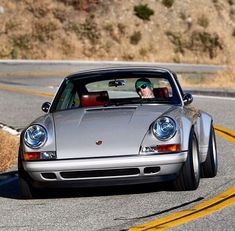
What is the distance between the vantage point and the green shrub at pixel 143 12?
207 feet

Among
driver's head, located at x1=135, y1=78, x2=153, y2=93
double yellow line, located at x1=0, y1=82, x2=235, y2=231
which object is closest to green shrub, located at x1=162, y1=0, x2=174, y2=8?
driver's head, located at x1=135, y1=78, x2=153, y2=93

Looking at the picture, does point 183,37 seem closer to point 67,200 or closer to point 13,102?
point 13,102

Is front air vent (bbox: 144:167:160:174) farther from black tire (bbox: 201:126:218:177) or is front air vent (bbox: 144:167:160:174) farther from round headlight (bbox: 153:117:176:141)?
black tire (bbox: 201:126:218:177)

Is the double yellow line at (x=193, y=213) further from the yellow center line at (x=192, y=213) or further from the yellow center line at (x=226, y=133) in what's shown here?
the yellow center line at (x=226, y=133)

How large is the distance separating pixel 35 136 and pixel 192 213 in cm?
222

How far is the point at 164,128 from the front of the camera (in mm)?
9516

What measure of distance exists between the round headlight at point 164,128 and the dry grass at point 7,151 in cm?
368

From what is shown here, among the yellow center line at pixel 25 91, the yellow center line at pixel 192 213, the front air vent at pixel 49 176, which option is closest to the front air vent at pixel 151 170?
the yellow center line at pixel 192 213

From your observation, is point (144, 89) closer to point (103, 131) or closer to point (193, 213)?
point (103, 131)

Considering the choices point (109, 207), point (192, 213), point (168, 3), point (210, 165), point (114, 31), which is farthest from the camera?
point (168, 3)

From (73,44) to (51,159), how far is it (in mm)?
51912

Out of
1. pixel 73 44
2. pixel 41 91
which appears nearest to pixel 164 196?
pixel 41 91

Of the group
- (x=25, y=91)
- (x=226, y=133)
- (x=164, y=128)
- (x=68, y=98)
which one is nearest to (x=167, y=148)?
(x=164, y=128)

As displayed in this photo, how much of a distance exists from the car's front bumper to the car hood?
3.8 inches
